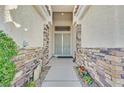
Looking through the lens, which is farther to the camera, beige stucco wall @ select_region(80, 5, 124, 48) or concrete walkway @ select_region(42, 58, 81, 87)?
concrete walkway @ select_region(42, 58, 81, 87)

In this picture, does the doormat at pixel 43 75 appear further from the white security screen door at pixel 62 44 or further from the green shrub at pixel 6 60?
the green shrub at pixel 6 60

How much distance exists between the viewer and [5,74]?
2.87 metres

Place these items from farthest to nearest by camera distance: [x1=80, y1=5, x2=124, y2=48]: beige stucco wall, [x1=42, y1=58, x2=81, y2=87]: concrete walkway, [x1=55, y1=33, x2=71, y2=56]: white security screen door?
[x1=55, y1=33, x2=71, y2=56]: white security screen door
[x1=42, y1=58, x2=81, y2=87]: concrete walkway
[x1=80, y1=5, x2=124, y2=48]: beige stucco wall

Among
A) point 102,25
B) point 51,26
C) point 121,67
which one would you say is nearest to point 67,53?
point 51,26

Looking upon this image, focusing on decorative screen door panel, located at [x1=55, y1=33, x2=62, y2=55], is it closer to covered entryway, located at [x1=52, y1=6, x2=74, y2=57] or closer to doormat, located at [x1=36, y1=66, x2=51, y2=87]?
covered entryway, located at [x1=52, y1=6, x2=74, y2=57]

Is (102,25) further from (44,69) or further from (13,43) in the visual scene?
(13,43)

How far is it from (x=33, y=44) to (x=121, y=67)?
5.33ft

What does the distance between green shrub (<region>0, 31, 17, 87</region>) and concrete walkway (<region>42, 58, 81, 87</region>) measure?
0.67 m

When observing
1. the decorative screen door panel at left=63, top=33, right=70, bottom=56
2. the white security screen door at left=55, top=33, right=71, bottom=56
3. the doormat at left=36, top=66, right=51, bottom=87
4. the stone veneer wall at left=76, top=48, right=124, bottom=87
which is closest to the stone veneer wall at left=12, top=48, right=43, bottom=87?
the doormat at left=36, top=66, right=51, bottom=87

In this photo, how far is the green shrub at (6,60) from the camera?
9.30 feet

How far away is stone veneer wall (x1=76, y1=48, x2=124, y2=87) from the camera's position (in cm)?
325

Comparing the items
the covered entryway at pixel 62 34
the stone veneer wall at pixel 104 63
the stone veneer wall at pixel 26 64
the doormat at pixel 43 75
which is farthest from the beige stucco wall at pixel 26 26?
the stone veneer wall at pixel 104 63

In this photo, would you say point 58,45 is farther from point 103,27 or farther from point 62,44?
point 103,27

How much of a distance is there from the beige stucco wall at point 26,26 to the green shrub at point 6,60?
22 cm
